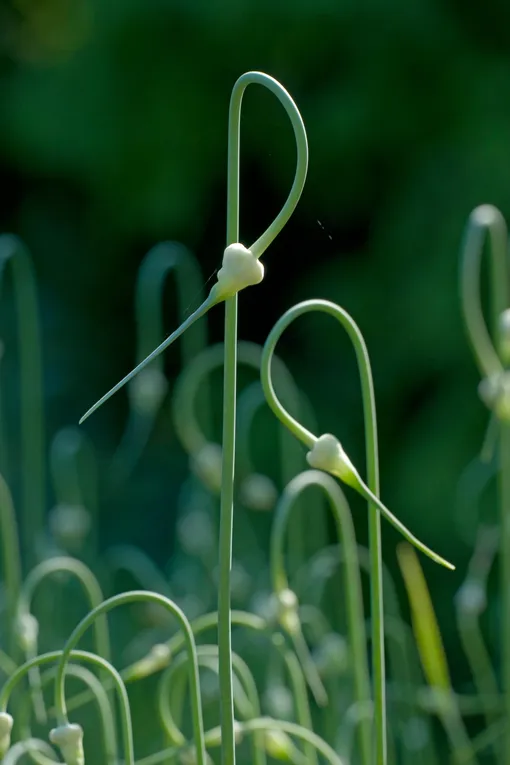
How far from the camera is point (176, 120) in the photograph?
5.85 feet

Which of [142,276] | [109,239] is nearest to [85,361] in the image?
[109,239]

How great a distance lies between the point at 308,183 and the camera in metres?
1.71

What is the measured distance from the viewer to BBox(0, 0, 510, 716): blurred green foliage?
5.05 ft

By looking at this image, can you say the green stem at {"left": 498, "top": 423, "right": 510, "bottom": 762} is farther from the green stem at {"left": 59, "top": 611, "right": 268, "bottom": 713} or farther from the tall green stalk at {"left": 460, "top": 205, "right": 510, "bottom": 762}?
the green stem at {"left": 59, "top": 611, "right": 268, "bottom": 713}

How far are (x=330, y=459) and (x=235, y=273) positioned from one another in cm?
6


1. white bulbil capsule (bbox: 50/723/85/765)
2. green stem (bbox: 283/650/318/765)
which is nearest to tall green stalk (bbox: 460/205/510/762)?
green stem (bbox: 283/650/318/765)

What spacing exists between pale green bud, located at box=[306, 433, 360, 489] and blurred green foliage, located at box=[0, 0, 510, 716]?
1153mm

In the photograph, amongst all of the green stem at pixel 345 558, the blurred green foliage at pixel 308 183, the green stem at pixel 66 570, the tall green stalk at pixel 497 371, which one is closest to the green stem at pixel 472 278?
the tall green stalk at pixel 497 371

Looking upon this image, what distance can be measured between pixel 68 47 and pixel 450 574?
3.63 ft

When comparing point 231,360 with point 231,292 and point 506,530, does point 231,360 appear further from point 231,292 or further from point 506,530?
point 506,530

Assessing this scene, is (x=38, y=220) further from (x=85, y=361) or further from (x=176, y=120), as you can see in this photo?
(x=176, y=120)

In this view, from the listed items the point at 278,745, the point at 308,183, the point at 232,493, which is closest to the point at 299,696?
the point at 278,745

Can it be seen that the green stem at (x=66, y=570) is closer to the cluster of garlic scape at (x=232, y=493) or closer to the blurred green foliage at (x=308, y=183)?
the cluster of garlic scape at (x=232, y=493)

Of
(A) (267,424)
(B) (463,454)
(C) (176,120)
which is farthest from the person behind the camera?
(C) (176,120)
